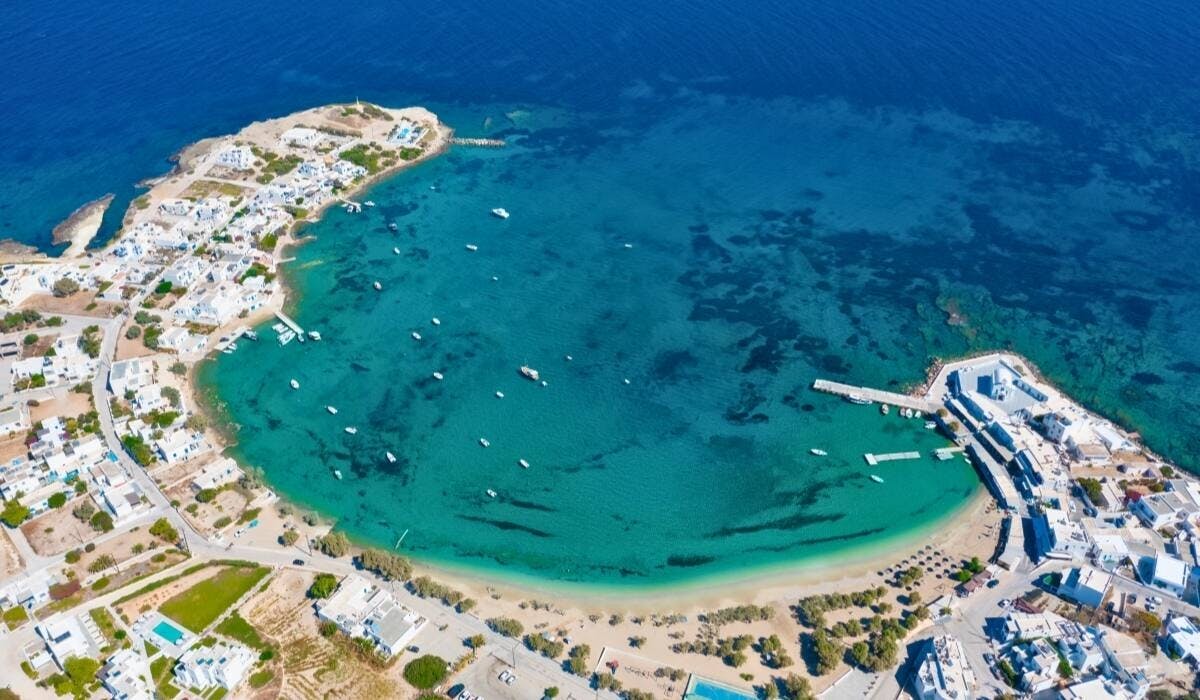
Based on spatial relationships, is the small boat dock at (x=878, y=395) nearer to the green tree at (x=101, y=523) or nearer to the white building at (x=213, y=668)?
the white building at (x=213, y=668)

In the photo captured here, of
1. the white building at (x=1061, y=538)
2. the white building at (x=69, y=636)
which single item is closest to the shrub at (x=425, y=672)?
the white building at (x=69, y=636)

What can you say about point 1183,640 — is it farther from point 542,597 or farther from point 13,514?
point 13,514

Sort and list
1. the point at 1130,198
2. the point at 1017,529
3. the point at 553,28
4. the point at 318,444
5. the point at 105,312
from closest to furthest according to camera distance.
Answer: the point at 1017,529
the point at 318,444
the point at 105,312
the point at 1130,198
the point at 553,28

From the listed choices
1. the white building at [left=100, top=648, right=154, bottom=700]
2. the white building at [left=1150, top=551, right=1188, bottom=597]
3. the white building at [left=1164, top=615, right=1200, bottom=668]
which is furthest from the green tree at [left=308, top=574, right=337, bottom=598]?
the white building at [left=1150, top=551, right=1188, bottom=597]

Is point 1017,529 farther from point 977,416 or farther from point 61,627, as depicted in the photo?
point 61,627

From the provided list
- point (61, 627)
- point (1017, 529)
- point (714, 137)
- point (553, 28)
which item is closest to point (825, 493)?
point (1017, 529)

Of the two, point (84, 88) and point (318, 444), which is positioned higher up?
point (84, 88)
